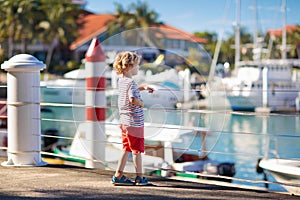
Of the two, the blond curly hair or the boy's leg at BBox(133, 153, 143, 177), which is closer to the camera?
the blond curly hair

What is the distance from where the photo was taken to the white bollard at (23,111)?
5.76 metres

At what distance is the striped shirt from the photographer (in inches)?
189

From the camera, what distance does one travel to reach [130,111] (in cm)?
488

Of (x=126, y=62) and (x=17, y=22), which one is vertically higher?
(x=17, y=22)

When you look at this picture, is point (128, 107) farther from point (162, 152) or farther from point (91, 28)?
point (91, 28)

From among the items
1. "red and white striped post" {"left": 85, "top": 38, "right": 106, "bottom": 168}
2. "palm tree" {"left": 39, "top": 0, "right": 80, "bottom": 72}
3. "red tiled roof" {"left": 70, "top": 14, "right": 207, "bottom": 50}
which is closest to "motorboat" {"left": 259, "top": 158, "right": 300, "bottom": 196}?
"red and white striped post" {"left": 85, "top": 38, "right": 106, "bottom": 168}

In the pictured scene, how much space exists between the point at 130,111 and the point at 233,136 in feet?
74.5

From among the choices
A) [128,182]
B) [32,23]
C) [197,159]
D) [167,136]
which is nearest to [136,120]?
[128,182]

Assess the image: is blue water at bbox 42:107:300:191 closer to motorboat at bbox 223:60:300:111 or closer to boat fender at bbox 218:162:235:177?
boat fender at bbox 218:162:235:177

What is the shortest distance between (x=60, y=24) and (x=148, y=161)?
172 ft

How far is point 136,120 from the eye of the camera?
192 inches

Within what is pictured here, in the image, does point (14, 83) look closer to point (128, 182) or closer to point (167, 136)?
point (128, 182)

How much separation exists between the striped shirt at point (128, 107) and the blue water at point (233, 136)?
2.33 feet

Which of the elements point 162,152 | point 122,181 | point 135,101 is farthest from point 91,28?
point 135,101
